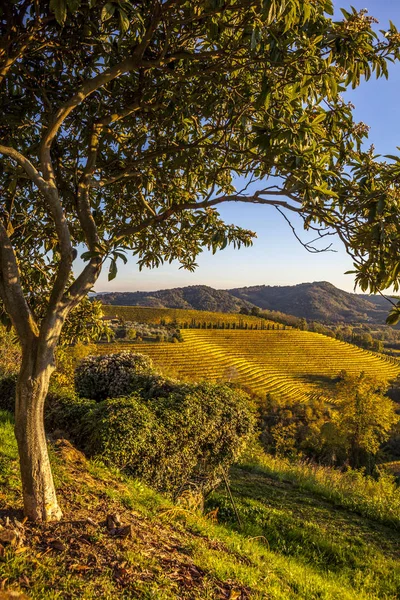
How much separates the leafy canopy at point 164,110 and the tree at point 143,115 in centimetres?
2

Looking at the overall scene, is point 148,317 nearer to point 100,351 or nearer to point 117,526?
point 100,351

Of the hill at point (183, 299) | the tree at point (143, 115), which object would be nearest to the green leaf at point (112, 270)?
the tree at point (143, 115)

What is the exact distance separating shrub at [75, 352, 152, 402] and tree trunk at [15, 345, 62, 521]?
6.98m

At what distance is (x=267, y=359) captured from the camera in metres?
87.9

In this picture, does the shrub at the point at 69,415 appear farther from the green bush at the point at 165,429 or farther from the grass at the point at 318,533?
the grass at the point at 318,533

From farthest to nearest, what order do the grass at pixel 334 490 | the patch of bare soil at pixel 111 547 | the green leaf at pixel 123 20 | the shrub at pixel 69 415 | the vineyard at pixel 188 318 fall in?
1. the vineyard at pixel 188 318
2. the grass at pixel 334 490
3. the shrub at pixel 69 415
4. the patch of bare soil at pixel 111 547
5. the green leaf at pixel 123 20

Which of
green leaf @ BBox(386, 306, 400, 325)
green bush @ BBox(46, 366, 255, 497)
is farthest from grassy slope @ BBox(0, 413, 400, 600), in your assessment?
green leaf @ BBox(386, 306, 400, 325)

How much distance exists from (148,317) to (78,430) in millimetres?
92264

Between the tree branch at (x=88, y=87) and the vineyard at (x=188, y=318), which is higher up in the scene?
the tree branch at (x=88, y=87)

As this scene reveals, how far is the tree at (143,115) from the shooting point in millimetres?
3004

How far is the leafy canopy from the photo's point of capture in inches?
118

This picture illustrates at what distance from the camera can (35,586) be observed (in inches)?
101

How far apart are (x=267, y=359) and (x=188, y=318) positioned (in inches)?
1079

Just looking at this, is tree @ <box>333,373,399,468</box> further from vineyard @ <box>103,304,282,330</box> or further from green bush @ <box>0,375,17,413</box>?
vineyard @ <box>103,304,282,330</box>
